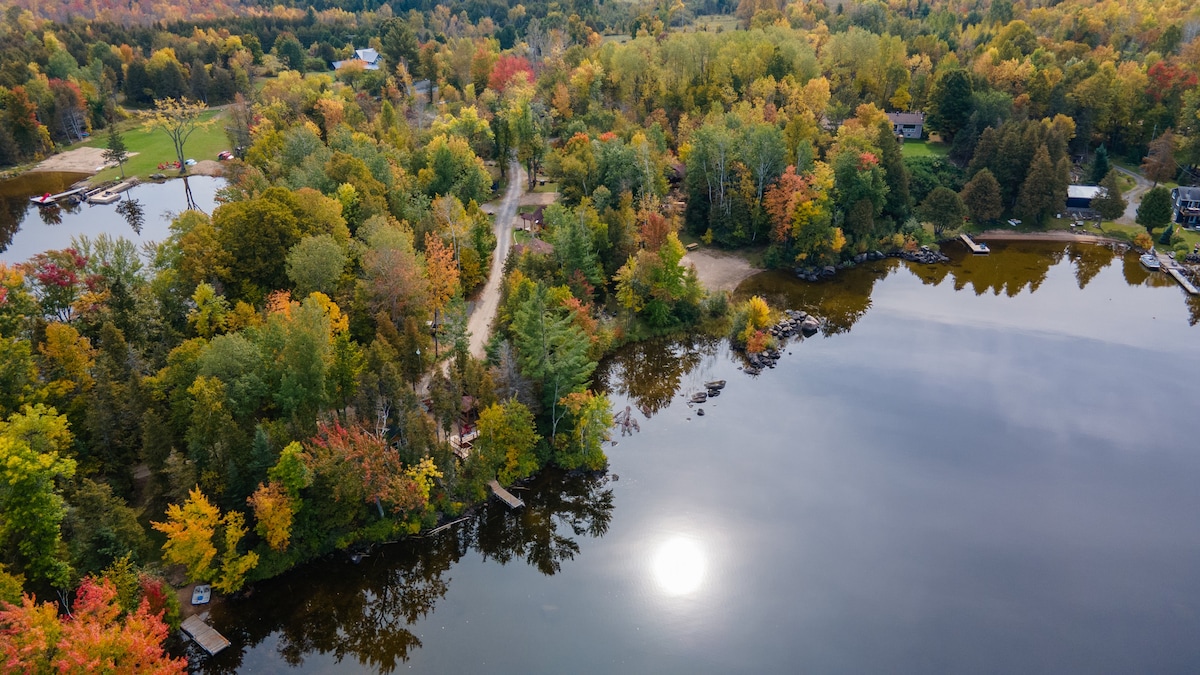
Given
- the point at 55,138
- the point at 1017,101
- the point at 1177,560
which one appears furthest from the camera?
the point at 55,138

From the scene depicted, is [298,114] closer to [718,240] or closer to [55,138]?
[55,138]

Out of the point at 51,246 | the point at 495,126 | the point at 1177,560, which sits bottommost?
the point at 1177,560

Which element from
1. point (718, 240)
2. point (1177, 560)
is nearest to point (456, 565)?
point (1177, 560)

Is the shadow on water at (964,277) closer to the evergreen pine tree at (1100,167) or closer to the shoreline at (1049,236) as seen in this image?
the shoreline at (1049,236)

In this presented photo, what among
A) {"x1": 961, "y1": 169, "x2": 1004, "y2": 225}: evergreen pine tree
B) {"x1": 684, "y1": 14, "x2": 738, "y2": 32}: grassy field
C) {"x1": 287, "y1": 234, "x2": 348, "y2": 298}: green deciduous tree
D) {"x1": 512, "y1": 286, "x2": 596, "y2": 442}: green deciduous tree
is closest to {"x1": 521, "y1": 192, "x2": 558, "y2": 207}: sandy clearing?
{"x1": 287, "y1": 234, "x2": 348, "y2": 298}: green deciduous tree

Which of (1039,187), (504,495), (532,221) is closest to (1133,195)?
(1039,187)

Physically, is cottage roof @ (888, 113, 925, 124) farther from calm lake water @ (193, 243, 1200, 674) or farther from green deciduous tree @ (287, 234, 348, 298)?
green deciduous tree @ (287, 234, 348, 298)

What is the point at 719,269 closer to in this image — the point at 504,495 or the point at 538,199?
the point at 538,199
